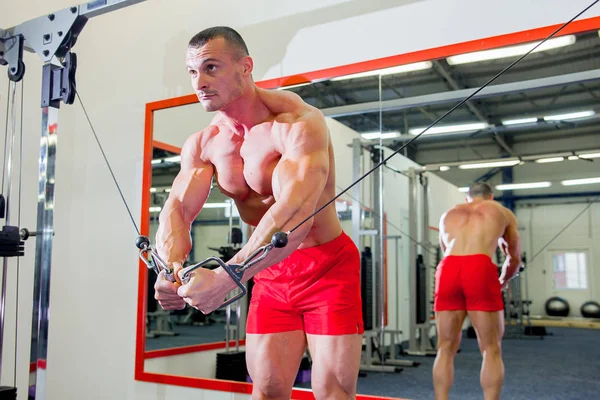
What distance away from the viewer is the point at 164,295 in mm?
1624

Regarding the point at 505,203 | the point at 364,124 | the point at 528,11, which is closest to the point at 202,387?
the point at 364,124

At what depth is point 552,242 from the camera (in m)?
2.56

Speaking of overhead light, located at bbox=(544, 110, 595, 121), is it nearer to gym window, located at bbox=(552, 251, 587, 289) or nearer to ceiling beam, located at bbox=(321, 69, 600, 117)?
ceiling beam, located at bbox=(321, 69, 600, 117)

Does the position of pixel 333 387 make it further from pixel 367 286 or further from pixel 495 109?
pixel 495 109

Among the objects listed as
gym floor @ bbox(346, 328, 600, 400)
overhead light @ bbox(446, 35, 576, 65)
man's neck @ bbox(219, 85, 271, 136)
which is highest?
overhead light @ bbox(446, 35, 576, 65)

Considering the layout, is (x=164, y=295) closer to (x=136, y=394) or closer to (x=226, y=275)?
(x=226, y=275)

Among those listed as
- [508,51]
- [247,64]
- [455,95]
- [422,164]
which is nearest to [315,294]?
[247,64]

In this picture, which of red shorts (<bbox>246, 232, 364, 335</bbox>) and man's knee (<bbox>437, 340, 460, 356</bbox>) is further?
man's knee (<bbox>437, 340, 460, 356</bbox>)

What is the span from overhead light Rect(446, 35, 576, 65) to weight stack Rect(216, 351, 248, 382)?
1936mm

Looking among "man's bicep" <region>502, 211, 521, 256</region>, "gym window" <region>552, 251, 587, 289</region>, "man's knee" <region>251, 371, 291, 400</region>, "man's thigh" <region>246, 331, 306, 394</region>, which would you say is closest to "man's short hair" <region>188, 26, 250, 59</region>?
"man's thigh" <region>246, 331, 306, 394</region>

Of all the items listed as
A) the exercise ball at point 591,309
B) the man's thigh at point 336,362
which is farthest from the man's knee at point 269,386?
the exercise ball at point 591,309

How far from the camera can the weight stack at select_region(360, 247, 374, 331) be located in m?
3.05

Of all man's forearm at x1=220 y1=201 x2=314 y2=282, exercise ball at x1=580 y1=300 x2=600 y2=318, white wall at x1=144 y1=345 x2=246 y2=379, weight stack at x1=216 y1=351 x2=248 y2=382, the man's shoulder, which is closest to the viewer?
man's forearm at x1=220 y1=201 x2=314 y2=282

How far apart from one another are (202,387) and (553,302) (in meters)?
1.95
